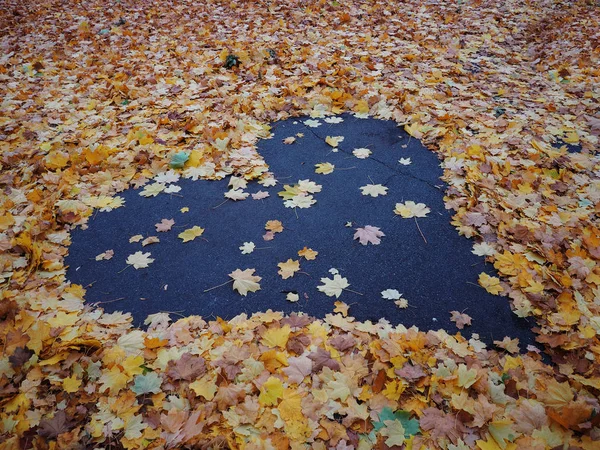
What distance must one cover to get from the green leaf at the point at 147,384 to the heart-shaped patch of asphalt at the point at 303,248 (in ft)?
1.72

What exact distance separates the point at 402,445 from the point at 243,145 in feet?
11.2

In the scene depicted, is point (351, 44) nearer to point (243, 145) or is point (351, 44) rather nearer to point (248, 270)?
point (243, 145)

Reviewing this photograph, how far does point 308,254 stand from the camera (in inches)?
124

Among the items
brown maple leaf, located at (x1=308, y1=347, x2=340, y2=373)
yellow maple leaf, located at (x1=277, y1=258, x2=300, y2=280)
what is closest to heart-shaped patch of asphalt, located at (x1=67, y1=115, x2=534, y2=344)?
yellow maple leaf, located at (x1=277, y1=258, x2=300, y2=280)

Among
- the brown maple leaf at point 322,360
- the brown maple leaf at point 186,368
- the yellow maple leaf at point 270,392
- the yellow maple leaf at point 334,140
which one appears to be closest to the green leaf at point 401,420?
the brown maple leaf at point 322,360

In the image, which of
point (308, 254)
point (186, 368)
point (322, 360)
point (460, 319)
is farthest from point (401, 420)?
point (308, 254)

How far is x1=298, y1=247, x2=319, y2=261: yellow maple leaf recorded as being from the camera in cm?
314

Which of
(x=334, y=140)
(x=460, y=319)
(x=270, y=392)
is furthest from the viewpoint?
(x=334, y=140)

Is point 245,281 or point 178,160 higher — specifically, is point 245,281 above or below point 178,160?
below

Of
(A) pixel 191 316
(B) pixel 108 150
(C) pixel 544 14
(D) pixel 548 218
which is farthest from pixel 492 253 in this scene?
(C) pixel 544 14

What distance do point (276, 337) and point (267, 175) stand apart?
2.00m

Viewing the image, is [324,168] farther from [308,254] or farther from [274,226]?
[308,254]

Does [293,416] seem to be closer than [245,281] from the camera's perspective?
Yes

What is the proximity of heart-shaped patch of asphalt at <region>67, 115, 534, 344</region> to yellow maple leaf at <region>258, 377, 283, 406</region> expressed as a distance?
596mm
